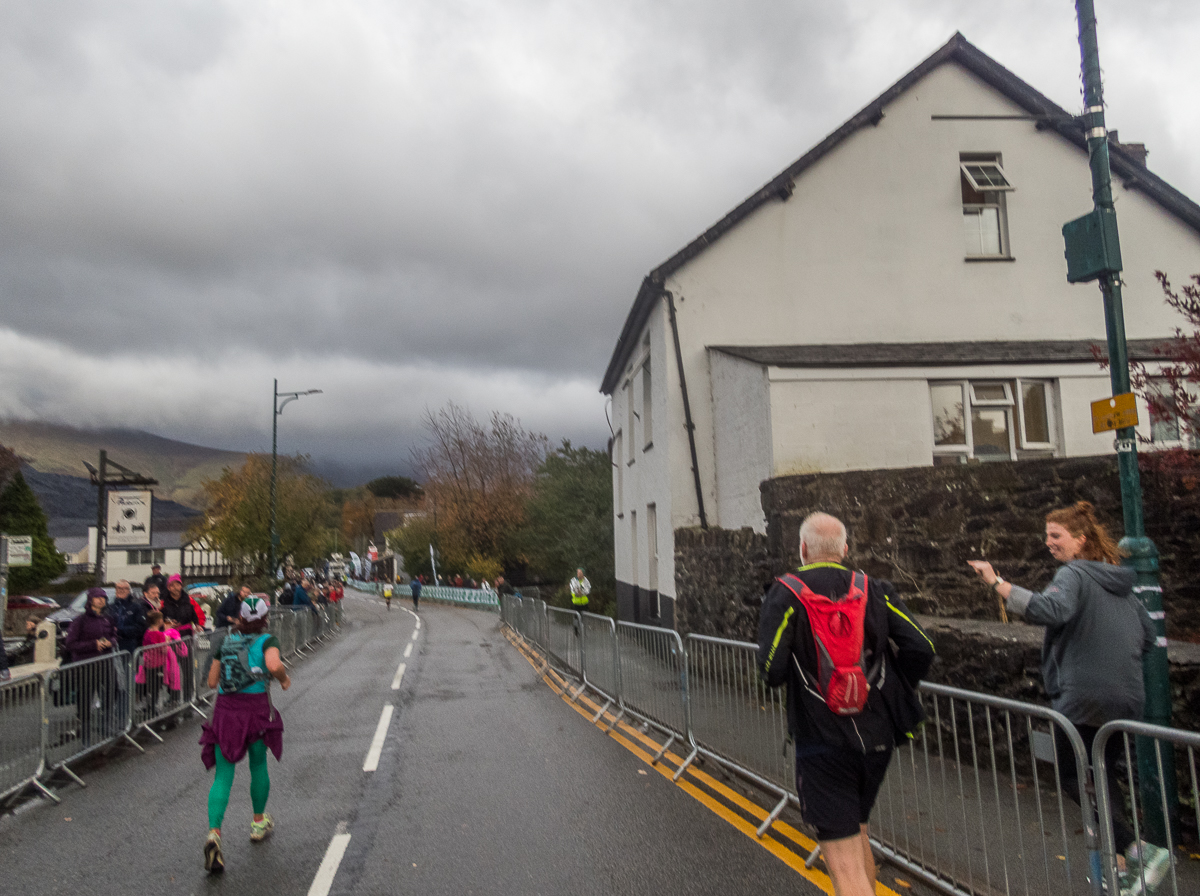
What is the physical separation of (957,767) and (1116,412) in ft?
9.22

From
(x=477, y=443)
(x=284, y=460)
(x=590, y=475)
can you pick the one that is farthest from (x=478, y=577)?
(x=590, y=475)

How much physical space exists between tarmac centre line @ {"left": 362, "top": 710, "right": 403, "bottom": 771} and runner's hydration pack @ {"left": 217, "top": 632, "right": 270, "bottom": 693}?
2.45m

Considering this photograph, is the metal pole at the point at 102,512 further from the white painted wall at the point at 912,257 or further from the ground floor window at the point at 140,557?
the ground floor window at the point at 140,557

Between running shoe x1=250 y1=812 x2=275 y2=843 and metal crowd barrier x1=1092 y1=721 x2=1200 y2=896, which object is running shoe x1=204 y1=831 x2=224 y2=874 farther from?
metal crowd barrier x1=1092 y1=721 x2=1200 y2=896

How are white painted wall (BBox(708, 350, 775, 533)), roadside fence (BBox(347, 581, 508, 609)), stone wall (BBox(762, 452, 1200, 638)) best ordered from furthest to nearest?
1. roadside fence (BBox(347, 581, 508, 609))
2. white painted wall (BBox(708, 350, 775, 533))
3. stone wall (BBox(762, 452, 1200, 638))

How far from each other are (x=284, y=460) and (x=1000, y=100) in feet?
146

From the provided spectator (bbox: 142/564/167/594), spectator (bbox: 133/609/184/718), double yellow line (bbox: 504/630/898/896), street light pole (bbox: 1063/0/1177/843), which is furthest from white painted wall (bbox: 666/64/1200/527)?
street light pole (bbox: 1063/0/1177/843)

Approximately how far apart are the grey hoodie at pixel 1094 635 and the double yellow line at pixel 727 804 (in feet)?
5.07

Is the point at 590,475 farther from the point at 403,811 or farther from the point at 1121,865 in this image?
the point at 1121,865

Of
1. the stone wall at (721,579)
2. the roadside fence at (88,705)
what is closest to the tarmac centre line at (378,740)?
the roadside fence at (88,705)

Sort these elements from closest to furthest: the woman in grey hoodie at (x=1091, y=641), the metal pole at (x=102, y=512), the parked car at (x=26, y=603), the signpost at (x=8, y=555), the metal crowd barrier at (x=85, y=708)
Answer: the woman in grey hoodie at (x=1091, y=641), the metal crowd barrier at (x=85, y=708), the signpost at (x=8, y=555), the metal pole at (x=102, y=512), the parked car at (x=26, y=603)

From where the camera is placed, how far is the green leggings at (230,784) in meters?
5.68

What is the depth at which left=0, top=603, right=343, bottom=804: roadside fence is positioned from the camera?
7512 mm

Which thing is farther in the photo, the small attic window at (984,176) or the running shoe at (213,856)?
the small attic window at (984,176)
